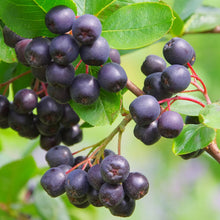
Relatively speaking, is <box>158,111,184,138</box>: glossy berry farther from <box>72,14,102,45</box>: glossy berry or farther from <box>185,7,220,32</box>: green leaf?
<box>185,7,220,32</box>: green leaf

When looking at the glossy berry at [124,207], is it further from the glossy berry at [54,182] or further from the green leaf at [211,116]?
the green leaf at [211,116]

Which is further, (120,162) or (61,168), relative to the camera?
(61,168)

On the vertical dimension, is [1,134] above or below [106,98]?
below

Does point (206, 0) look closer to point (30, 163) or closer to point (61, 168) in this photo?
point (30, 163)

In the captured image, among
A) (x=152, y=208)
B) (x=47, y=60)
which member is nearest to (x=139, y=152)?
(x=152, y=208)

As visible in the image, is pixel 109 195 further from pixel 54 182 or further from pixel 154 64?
pixel 154 64

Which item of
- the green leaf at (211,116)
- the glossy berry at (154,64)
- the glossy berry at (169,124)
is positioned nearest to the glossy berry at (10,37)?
the glossy berry at (154,64)

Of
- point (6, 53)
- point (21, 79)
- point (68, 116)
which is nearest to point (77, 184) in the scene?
point (68, 116)
